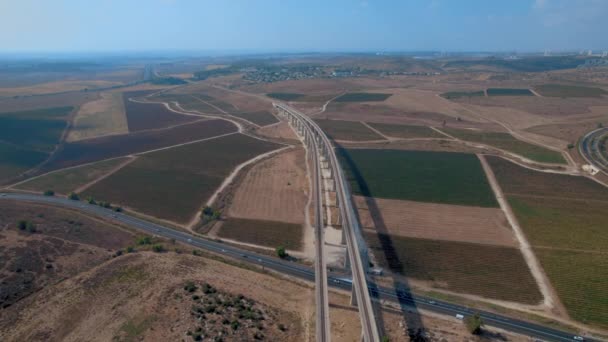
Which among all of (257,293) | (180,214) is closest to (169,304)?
(257,293)

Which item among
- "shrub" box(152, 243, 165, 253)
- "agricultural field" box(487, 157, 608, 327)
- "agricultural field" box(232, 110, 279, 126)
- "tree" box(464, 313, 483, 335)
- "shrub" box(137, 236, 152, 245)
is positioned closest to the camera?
"tree" box(464, 313, 483, 335)

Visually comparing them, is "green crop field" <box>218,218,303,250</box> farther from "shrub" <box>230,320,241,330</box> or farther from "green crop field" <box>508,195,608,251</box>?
"green crop field" <box>508,195,608,251</box>

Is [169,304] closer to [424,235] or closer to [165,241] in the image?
[165,241]

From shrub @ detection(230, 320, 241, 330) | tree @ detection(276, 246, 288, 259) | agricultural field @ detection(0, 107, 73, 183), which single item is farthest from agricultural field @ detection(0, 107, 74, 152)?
shrub @ detection(230, 320, 241, 330)

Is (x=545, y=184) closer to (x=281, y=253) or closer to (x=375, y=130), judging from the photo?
(x=375, y=130)

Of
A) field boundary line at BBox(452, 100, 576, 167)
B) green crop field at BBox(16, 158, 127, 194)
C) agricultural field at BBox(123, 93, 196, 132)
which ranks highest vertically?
field boundary line at BBox(452, 100, 576, 167)

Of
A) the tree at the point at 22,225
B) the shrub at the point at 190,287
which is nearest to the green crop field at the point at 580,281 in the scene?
the shrub at the point at 190,287
